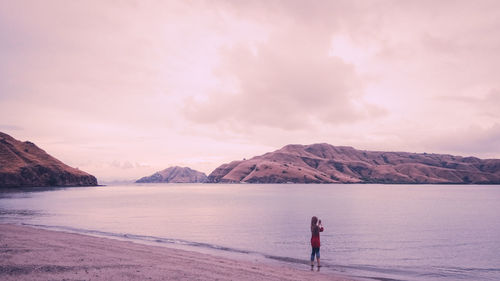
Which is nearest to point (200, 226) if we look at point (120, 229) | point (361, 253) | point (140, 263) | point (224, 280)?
point (120, 229)

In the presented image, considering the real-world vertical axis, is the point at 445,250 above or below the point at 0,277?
below

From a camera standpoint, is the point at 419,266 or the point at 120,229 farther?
Result: the point at 120,229

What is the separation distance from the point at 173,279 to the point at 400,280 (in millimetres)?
17505

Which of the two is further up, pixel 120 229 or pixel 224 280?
pixel 224 280

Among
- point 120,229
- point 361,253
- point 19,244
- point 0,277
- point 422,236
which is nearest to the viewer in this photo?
point 0,277

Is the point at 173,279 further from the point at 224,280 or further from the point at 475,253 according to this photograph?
the point at 475,253

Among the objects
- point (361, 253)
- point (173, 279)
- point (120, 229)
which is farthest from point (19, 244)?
point (361, 253)

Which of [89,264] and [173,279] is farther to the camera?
[89,264]

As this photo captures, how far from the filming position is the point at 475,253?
33594mm

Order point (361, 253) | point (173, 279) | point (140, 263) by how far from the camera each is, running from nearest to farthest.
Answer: point (173, 279), point (140, 263), point (361, 253)

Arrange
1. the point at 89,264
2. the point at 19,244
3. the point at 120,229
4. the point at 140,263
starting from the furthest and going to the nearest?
the point at 120,229, the point at 19,244, the point at 140,263, the point at 89,264

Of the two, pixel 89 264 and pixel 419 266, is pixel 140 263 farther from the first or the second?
pixel 419 266

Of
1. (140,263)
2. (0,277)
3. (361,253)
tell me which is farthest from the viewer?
(361,253)

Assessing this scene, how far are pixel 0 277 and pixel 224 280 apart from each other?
1022 cm
